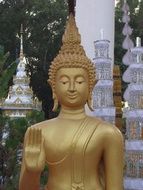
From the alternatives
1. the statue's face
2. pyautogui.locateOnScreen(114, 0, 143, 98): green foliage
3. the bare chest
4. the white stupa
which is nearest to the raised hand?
the bare chest

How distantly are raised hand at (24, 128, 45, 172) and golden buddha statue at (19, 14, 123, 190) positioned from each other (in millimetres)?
32

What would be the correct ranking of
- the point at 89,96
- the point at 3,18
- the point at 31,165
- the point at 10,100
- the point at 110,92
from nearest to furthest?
the point at 31,165 → the point at 89,96 → the point at 110,92 → the point at 10,100 → the point at 3,18

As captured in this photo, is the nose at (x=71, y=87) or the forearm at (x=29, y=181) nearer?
the forearm at (x=29, y=181)

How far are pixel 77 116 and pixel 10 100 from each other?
11.5 m

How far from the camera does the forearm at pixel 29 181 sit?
2.78 metres

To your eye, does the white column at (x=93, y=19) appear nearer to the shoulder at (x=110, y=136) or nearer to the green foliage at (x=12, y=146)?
the green foliage at (x=12, y=146)

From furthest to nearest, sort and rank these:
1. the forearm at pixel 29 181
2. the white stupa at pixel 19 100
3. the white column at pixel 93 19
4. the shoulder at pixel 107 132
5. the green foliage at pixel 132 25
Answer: the green foliage at pixel 132 25 → the white stupa at pixel 19 100 → the white column at pixel 93 19 → the shoulder at pixel 107 132 → the forearm at pixel 29 181

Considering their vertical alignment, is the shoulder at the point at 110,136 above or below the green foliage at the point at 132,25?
below

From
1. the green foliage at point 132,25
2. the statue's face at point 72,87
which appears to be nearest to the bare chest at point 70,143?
the statue's face at point 72,87

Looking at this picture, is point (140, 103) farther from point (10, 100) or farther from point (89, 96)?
point (10, 100)

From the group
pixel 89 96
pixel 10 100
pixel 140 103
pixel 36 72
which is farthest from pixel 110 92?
pixel 36 72

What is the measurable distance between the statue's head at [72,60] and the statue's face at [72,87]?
15mm

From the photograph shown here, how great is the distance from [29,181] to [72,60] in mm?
782

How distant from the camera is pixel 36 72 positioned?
67.9 feet
